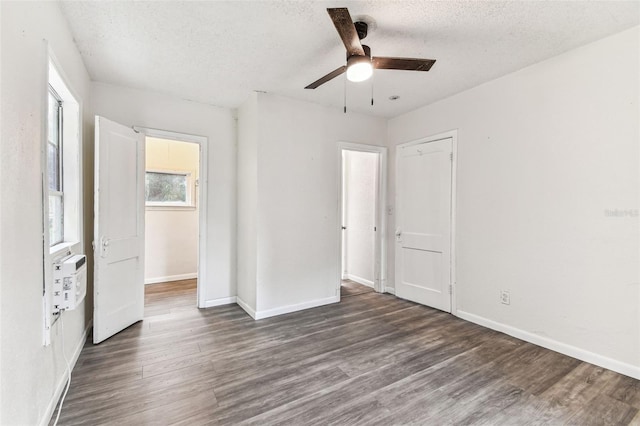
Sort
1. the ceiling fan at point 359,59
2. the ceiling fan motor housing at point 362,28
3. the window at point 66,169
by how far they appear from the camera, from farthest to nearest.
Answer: the window at point 66,169 → the ceiling fan motor housing at point 362,28 → the ceiling fan at point 359,59

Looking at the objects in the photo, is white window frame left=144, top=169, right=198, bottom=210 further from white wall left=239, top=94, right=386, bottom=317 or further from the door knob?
the door knob

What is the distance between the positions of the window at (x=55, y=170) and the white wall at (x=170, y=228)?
8.32ft

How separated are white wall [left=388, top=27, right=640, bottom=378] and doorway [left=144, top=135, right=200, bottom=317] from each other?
415 centimetres

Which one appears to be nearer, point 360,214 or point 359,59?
point 359,59

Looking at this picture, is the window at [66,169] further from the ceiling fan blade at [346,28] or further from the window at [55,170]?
the ceiling fan blade at [346,28]

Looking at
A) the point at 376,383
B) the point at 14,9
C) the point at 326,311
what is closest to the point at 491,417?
the point at 376,383

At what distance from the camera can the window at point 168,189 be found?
4.95m

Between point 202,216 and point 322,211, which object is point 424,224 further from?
point 202,216

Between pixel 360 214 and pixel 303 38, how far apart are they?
3.11 meters

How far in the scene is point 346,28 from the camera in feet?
5.81

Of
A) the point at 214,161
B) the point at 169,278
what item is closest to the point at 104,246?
the point at 214,161

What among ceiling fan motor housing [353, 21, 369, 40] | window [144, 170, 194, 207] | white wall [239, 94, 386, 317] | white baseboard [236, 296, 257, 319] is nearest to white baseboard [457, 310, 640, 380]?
white wall [239, 94, 386, 317]

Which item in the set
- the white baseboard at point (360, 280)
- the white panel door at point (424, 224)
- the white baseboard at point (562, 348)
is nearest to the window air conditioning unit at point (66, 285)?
the white panel door at point (424, 224)

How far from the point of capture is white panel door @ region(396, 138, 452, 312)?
3.54 meters
